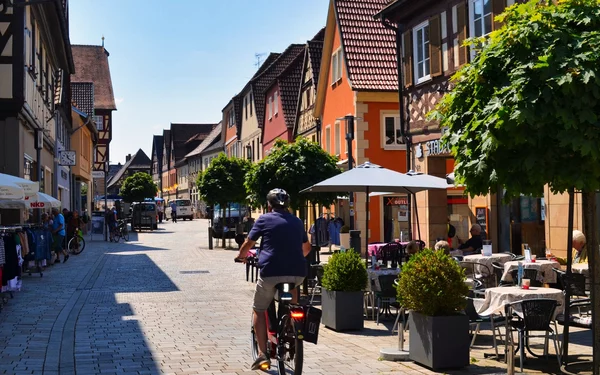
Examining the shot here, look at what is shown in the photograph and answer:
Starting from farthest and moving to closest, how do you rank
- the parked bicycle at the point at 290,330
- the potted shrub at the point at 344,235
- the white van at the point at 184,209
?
the white van at the point at 184,209 < the potted shrub at the point at 344,235 < the parked bicycle at the point at 290,330

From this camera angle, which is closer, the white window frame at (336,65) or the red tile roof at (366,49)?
the red tile roof at (366,49)

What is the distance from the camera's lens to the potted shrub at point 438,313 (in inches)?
315

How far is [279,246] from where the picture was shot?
7395 mm

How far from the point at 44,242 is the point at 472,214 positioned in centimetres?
1140

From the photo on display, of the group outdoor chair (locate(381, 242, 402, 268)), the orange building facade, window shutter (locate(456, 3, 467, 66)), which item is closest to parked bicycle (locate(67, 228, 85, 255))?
the orange building facade

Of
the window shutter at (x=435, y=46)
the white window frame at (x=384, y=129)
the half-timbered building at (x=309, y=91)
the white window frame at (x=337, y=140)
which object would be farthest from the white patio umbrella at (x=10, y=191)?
the half-timbered building at (x=309, y=91)

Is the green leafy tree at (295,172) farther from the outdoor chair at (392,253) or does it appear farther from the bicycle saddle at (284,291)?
the bicycle saddle at (284,291)

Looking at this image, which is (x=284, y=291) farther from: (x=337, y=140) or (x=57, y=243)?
(x=337, y=140)

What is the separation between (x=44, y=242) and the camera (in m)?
21.2

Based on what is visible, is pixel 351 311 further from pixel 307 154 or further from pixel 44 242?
pixel 44 242

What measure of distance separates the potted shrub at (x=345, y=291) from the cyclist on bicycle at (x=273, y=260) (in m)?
3.50

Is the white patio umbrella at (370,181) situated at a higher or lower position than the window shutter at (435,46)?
lower

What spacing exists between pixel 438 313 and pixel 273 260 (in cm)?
191

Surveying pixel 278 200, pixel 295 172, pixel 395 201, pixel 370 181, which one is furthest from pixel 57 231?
pixel 278 200
